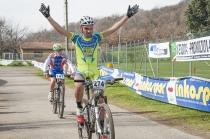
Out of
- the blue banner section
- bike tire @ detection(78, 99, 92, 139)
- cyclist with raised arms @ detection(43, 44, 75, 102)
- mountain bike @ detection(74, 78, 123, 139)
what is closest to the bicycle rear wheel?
mountain bike @ detection(74, 78, 123, 139)

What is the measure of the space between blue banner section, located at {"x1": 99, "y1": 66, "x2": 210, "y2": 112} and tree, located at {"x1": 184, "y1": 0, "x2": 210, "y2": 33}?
134ft

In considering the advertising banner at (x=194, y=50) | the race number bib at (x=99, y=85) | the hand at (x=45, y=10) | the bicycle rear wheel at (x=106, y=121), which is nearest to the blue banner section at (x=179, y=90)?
the advertising banner at (x=194, y=50)

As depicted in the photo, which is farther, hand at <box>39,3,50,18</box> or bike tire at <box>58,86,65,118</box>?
bike tire at <box>58,86,65,118</box>

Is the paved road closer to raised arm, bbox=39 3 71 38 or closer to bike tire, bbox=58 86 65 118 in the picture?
bike tire, bbox=58 86 65 118

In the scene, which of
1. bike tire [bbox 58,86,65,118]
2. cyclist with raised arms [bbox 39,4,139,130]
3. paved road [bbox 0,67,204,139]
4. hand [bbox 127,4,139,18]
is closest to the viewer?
cyclist with raised arms [bbox 39,4,139,130]

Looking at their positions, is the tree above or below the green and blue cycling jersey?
above

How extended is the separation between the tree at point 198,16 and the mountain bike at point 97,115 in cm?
4864

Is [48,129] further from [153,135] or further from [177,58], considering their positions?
[177,58]

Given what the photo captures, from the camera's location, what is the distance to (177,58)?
1326cm

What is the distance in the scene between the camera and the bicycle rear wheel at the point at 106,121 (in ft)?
17.6

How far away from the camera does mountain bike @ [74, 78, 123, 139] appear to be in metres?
5.54

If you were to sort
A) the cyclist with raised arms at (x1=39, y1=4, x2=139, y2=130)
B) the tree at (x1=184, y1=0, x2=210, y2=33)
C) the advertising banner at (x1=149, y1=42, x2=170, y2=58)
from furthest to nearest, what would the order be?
the tree at (x1=184, y1=0, x2=210, y2=33) < the advertising banner at (x1=149, y1=42, x2=170, y2=58) < the cyclist with raised arms at (x1=39, y1=4, x2=139, y2=130)

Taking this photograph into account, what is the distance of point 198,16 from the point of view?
177 feet

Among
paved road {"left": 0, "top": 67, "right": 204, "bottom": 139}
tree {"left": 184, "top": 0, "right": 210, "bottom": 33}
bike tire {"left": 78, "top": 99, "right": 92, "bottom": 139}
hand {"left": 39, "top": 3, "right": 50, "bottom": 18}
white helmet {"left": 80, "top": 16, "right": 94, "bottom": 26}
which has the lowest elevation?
paved road {"left": 0, "top": 67, "right": 204, "bottom": 139}
